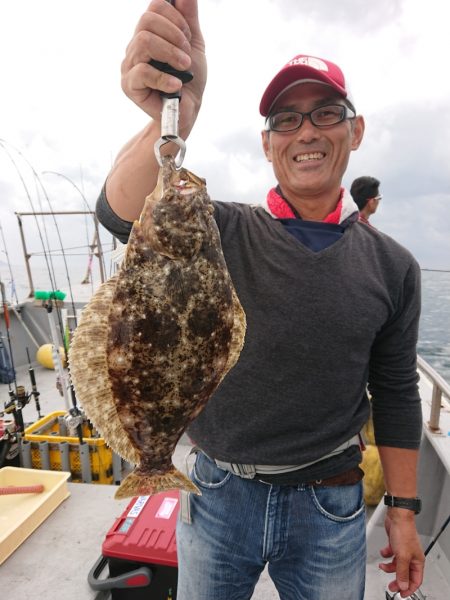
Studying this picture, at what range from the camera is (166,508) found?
3219 millimetres

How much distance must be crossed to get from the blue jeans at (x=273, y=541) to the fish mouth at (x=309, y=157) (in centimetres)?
172

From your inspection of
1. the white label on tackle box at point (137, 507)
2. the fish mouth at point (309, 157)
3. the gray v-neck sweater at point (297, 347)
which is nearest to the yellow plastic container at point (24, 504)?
the white label on tackle box at point (137, 507)

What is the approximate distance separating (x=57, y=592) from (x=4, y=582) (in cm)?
50

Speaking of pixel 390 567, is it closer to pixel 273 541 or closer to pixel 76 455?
pixel 273 541

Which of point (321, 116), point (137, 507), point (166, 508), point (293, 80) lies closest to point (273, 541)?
point (166, 508)

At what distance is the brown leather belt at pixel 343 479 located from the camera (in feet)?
6.61

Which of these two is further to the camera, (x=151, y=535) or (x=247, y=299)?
(x=151, y=535)

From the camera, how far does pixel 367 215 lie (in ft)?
20.5

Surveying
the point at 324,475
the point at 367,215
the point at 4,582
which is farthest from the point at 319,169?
the point at 367,215

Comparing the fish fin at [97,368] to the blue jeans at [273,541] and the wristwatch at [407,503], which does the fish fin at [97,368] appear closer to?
the blue jeans at [273,541]

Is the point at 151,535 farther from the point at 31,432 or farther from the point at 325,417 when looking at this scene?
the point at 31,432

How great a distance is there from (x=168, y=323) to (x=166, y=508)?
2440mm

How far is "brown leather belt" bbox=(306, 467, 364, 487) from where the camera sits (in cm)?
202

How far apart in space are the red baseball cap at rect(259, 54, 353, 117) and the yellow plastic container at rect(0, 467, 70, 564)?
159 inches
